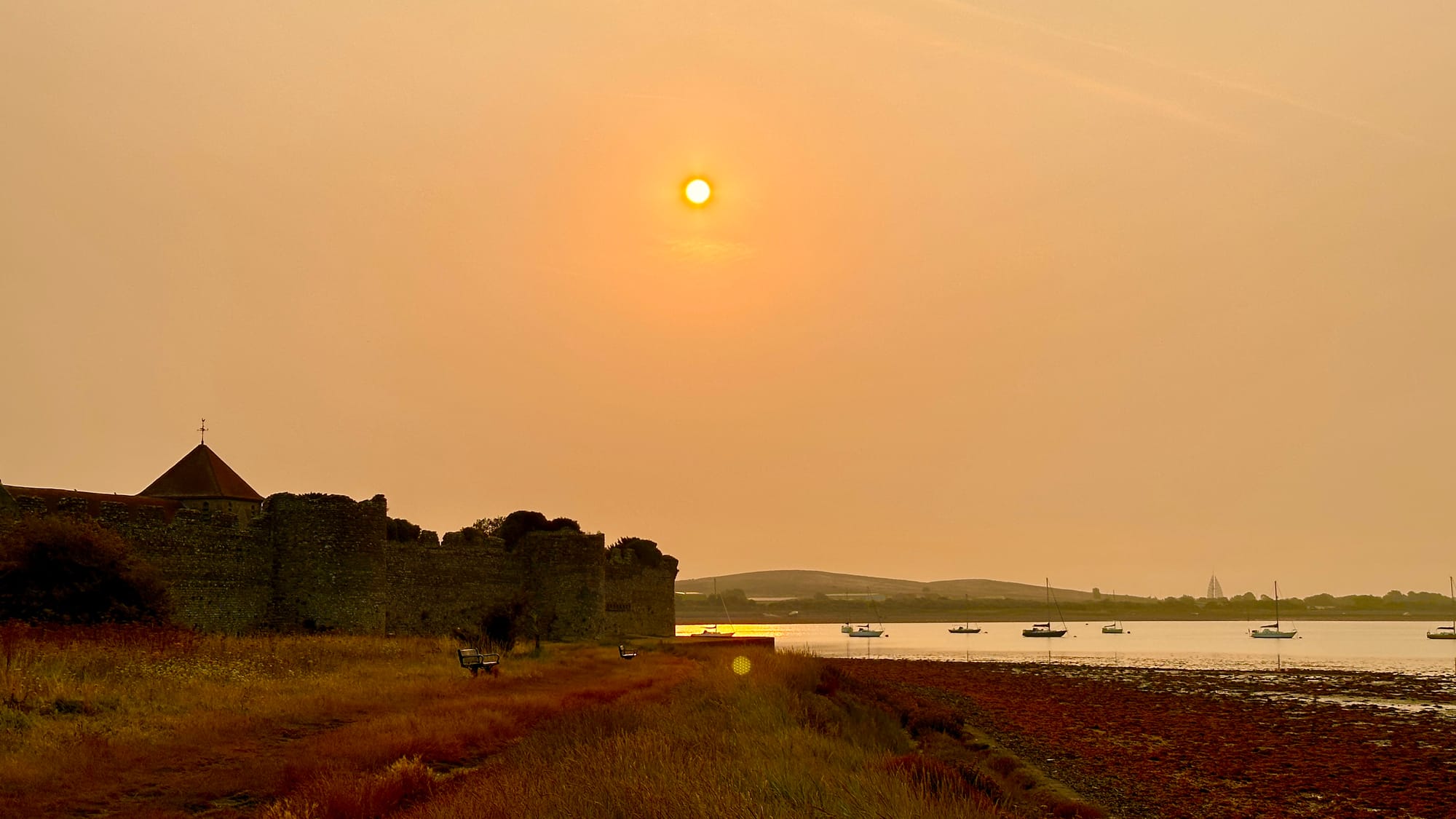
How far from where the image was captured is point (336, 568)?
2911 centimetres

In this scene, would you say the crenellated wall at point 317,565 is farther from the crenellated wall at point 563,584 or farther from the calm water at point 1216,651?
the calm water at point 1216,651

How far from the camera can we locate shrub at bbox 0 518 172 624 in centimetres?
2089

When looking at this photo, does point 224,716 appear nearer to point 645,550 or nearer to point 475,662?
point 475,662

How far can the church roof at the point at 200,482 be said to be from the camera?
127ft

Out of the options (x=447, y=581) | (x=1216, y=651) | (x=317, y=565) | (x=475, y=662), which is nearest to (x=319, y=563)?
(x=317, y=565)

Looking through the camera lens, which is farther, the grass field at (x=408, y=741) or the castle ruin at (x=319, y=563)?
the castle ruin at (x=319, y=563)

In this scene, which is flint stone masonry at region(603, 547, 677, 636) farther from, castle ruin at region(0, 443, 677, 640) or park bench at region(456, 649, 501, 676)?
park bench at region(456, 649, 501, 676)

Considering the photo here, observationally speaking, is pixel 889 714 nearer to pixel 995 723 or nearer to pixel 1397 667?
pixel 995 723

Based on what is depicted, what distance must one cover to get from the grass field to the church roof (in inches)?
754

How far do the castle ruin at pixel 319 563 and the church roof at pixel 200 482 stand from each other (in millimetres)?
52

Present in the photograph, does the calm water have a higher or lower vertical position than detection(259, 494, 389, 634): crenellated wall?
lower

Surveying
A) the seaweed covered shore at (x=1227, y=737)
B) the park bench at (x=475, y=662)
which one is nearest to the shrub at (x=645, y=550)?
the seaweed covered shore at (x=1227, y=737)

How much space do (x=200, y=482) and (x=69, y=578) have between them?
1862 cm

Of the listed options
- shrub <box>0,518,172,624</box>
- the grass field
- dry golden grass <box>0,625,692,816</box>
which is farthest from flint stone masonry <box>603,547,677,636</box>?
the grass field
